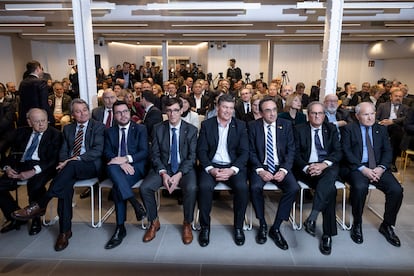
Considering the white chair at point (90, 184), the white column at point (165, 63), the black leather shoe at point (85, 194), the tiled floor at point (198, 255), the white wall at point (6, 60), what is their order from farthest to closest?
the white column at point (165, 63) → the white wall at point (6, 60) → the black leather shoe at point (85, 194) → the white chair at point (90, 184) → the tiled floor at point (198, 255)

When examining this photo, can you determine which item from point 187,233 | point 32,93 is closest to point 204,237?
point 187,233

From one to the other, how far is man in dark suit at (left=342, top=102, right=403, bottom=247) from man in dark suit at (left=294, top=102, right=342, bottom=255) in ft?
0.47

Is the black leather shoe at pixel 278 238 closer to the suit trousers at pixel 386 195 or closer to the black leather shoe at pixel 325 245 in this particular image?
the black leather shoe at pixel 325 245

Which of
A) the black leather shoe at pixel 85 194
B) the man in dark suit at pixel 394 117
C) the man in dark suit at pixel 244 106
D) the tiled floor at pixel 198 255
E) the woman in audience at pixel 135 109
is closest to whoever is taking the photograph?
the tiled floor at pixel 198 255

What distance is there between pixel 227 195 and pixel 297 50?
10.7 meters

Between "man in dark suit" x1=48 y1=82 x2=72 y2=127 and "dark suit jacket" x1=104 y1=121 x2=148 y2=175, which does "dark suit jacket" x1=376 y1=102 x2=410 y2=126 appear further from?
"man in dark suit" x1=48 y1=82 x2=72 y2=127

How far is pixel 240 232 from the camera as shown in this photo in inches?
113

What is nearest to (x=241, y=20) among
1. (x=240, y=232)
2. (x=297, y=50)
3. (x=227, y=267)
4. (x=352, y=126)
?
(x=352, y=126)

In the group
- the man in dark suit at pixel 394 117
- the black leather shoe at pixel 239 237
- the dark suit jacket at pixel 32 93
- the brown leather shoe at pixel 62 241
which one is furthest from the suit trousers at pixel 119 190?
the man in dark suit at pixel 394 117

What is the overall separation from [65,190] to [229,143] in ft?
5.31

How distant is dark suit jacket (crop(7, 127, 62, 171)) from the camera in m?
3.16

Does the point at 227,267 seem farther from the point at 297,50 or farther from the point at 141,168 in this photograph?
the point at 297,50

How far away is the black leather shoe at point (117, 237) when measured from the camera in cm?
279

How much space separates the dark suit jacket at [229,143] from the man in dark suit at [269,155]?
9 cm
